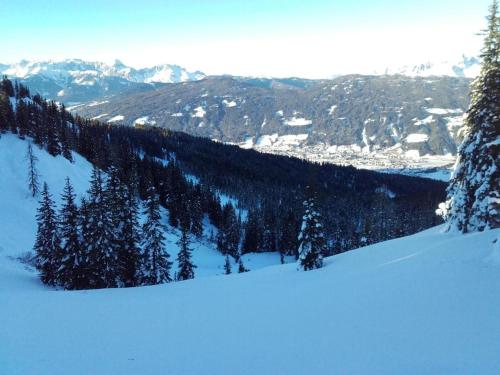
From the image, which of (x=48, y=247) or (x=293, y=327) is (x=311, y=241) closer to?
(x=293, y=327)

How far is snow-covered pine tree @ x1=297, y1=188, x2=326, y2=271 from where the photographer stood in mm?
35125

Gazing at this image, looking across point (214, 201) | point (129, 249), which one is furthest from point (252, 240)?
point (129, 249)

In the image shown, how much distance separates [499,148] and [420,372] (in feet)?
66.7

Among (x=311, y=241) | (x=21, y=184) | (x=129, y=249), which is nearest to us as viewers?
(x=311, y=241)

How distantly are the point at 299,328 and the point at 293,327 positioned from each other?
1.07 ft

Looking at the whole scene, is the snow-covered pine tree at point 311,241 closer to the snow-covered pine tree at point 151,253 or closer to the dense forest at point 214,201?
the snow-covered pine tree at point 151,253

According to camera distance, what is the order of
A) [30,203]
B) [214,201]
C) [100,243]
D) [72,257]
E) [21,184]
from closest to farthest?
[100,243], [72,257], [30,203], [21,184], [214,201]

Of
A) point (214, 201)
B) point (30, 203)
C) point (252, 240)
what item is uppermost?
point (30, 203)

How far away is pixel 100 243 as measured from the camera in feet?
112

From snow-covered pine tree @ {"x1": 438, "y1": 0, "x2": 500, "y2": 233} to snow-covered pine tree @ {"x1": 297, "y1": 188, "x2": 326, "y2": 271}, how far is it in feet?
44.0

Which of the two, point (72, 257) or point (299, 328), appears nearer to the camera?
point (299, 328)

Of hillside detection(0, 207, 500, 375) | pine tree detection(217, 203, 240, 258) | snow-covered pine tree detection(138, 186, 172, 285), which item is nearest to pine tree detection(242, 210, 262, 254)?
pine tree detection(217, 203, 240, 258)

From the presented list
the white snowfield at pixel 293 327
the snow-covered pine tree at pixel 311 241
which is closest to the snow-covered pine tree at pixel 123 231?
the white snowfield at pixel 293 327

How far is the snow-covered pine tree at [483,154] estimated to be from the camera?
22.7 metres
